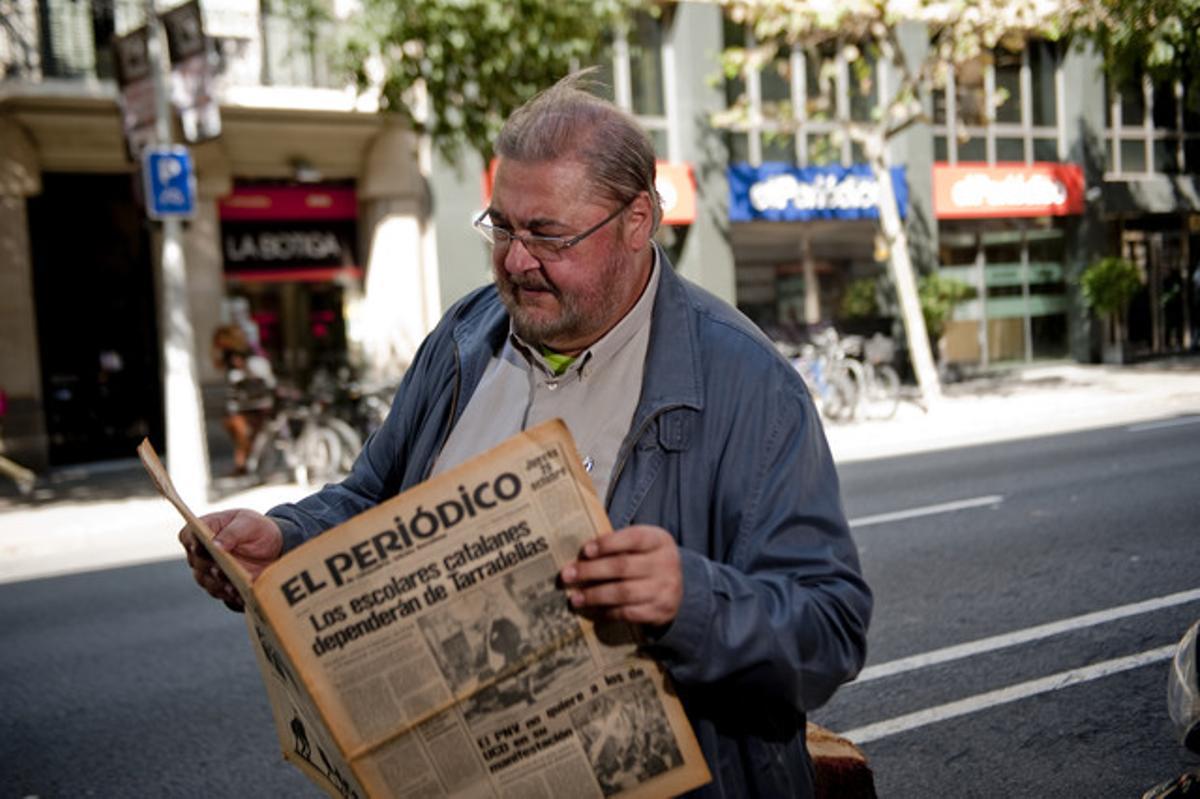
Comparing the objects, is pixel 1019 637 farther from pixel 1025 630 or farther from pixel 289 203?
pixel 289 203

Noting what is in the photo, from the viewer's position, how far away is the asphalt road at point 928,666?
430 centimetres

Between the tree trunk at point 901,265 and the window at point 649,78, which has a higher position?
the window at point 649,78

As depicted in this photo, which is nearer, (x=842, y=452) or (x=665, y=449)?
(x=665, y=449)

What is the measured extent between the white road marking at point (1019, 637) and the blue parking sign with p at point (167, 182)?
919 cm

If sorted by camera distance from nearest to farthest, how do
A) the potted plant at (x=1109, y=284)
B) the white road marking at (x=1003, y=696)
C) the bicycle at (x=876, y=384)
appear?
1. the white road marking at (x=1003, y=696)
2. the bicycle at (x=876, y=384)
3. the potted plant at (x=1109, y=284)

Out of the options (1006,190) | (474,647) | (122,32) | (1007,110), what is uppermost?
(122,32)

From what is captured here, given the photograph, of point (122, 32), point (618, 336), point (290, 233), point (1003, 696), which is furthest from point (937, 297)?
point (618, 336)

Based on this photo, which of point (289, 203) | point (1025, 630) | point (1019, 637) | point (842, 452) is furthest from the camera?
point (289, 203)

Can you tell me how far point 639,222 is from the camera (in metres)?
1.93

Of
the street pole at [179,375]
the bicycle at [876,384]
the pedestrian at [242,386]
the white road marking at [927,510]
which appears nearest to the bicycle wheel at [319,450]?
the pedestrian at [242,386]

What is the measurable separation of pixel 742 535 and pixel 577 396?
40 centimetres

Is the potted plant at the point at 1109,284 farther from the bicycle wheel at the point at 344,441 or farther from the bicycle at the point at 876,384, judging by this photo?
the bicycle wheel at the point at 344,441

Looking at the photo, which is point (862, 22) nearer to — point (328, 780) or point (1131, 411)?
point (1131, 411)

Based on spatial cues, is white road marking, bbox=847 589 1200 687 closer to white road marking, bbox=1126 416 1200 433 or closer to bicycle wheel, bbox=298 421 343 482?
white road marking, bbox=1126 416 1200 433
